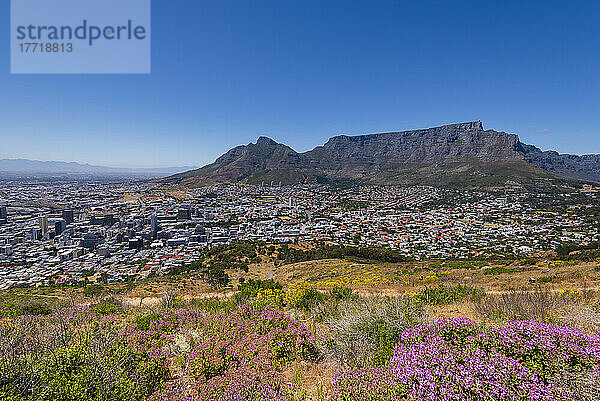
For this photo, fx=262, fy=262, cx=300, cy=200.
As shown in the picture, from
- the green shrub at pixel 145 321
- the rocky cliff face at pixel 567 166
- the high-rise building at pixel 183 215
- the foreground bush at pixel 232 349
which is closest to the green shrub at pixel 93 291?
the green shrub at pixel 145 321

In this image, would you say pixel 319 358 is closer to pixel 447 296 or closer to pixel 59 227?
pixel 447 296

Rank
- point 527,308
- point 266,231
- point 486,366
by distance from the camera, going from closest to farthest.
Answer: point 486,366
point 527,308
point 266,231

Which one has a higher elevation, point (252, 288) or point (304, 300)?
point (304, 300)

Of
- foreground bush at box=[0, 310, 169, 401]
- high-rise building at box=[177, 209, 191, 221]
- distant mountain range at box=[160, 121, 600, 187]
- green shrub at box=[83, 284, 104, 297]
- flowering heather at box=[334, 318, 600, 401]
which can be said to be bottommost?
high-rise building at box=[177, 209, 191, 221]

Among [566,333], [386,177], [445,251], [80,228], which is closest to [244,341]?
[566,333]

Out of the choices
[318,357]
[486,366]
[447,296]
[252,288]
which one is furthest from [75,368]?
[447,296]

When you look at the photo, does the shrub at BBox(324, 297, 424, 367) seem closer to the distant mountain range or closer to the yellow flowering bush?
the yellow flowering bush

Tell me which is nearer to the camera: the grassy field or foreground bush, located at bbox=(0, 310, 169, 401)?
the grassy field

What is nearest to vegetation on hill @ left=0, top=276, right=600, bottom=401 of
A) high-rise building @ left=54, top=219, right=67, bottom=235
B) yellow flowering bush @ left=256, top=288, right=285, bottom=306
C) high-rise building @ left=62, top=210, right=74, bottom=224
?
yellow flowering bush @ left=256, top=288, right=285, bottom=306
